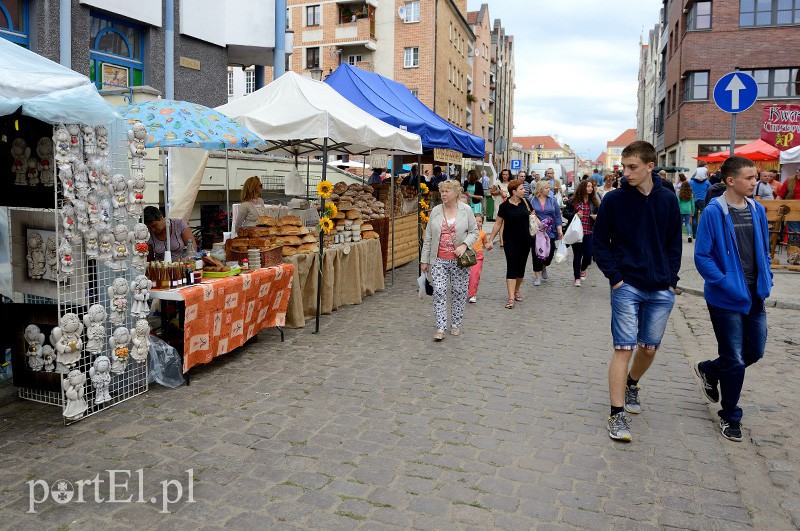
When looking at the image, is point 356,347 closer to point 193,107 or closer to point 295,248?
point 295,248

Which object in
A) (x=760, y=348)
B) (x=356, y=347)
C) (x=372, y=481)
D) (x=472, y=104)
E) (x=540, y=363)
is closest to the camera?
(x=372, y=481)

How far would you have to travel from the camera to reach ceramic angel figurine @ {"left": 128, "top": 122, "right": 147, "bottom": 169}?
17.0 feet

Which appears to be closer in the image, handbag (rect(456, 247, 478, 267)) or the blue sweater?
the blue sweater

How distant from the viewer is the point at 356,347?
720 cm

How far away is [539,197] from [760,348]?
7.24 meters

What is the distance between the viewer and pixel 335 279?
930 cm

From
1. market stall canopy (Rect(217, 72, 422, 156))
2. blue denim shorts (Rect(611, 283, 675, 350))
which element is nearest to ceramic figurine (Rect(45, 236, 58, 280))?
market stall canopy (Rect(217, 72, 422, 156))

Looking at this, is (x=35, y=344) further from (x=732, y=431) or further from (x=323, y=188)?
(x=732, y=431)

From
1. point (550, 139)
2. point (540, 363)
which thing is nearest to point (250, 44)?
point (540, 363)

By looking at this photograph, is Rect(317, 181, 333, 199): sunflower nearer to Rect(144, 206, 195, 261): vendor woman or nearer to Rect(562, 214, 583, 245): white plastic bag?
Rect(144, 206, 195, 261): vendor woman

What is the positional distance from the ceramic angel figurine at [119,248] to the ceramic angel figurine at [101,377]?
695 mm

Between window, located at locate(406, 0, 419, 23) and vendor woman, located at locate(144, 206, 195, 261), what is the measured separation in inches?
1591

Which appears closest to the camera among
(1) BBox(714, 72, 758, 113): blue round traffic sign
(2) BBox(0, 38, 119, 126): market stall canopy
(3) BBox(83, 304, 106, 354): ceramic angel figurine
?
(2) BBox(0, 38, 119, 126): market stall canopy

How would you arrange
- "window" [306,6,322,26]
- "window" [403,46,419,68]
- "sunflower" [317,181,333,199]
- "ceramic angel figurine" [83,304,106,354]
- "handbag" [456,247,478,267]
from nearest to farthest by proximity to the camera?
1. "ceramic angel figurine" [83,304,106,354]
2. "handbag" [456,247,478,267]
3. "sunflower" [317,181,333,199]
4. "window" [403,46,419,68]
5. "window" [306,6,322,26]
